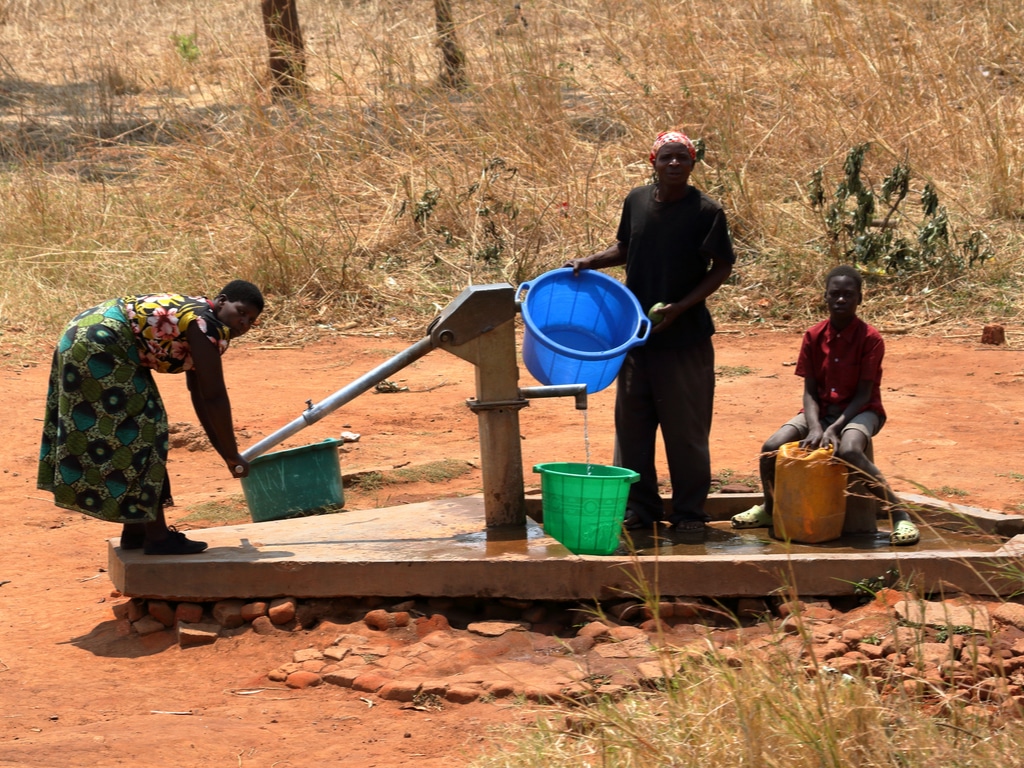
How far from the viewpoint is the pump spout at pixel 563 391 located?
3910 millimetres

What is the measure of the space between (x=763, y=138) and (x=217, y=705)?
8003mm

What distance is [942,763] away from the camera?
2.27 metres

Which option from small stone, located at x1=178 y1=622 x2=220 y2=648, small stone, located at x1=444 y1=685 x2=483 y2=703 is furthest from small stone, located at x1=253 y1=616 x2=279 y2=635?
small stone, located at x1=444 y1=685 x2=483 y2=703

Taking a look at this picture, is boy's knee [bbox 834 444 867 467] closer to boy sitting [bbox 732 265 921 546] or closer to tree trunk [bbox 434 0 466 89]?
boy sitting [bbox 732 265 921 546]

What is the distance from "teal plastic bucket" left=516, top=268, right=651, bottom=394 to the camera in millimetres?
3977

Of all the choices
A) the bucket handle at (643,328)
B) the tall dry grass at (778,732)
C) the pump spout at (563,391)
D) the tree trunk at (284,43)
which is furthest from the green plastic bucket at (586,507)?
the tree trunk at (284,43)

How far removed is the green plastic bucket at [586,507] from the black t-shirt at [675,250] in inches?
22.2

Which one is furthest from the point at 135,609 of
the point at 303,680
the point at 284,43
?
the point at 284,43

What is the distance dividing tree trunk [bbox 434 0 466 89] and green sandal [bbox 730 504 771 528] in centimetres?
759

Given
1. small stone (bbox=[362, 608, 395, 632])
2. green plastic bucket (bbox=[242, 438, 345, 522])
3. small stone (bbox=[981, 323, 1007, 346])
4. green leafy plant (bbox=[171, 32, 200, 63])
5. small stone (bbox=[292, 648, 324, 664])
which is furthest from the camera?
green leafy plant (bbox=[171, 32, 200, 63])

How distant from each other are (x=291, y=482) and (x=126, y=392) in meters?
1.08

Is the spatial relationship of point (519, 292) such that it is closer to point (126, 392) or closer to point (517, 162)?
point (126, 392)

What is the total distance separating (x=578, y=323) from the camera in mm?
4273

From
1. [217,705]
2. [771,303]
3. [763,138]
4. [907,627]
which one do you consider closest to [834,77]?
[763,138]
